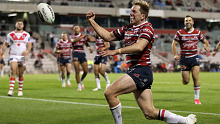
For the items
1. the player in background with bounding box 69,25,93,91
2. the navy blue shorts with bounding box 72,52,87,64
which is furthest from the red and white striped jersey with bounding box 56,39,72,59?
the navy blue shorts with bounding box 72,52,87,64

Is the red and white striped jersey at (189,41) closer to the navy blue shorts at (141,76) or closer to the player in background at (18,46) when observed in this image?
the player in background at (18,46)

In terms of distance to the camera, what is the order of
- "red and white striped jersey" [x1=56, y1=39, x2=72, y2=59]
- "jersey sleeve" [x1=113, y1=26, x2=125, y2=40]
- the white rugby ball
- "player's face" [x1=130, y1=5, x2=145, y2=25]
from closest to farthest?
"player's face" [x1=130, y1=5, x2=145, y2=25] < "jersey sleeve" [x1=113, y1=26, x2=125, y2=40] < the white rugby ball < "red and white striped jersey" [x1=56, y1=39, x2=72, y2=59]

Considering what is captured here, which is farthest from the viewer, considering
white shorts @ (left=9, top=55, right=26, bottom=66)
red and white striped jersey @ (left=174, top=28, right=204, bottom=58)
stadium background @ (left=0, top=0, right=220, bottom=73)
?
stadium background @ (left=0, top=0, right=220, bottom=73)

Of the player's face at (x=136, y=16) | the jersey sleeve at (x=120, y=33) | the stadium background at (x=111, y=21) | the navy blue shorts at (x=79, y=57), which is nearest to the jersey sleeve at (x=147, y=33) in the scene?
the player's face at (x=136, y=16)

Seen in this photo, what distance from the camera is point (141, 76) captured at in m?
6.39

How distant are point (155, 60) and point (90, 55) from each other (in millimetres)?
8610

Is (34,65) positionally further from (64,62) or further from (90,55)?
(64,62)

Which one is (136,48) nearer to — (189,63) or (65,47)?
(189,63)

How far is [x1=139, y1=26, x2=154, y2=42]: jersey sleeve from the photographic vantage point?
6.32 metres

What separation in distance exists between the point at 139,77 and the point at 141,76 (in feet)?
0.13

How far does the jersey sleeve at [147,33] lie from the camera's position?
20.7 ft

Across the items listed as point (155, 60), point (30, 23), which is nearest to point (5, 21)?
point (30, 23)

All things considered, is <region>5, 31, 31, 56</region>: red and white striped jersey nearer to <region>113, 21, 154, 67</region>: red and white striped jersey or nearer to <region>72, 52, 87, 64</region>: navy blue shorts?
<region>72, 52, 87, 64</region>: navy blue shorts

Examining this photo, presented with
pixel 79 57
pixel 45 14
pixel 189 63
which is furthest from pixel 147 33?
pixel 79 57
